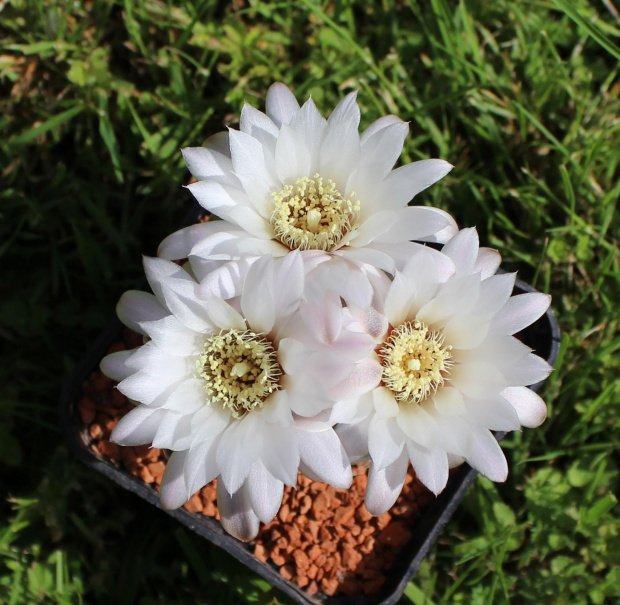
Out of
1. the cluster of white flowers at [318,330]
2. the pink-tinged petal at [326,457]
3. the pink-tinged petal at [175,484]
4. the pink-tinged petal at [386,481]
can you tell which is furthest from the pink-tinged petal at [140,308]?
the pink-tinged petal at [386,481]

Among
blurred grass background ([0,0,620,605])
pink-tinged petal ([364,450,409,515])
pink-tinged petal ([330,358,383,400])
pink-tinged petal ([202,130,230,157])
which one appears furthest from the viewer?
blurred grass background ([0,0,620,605])

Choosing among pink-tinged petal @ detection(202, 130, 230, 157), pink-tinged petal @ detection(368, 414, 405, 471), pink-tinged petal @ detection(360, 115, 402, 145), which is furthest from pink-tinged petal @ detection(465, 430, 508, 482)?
pink-tinged petal @ detection(202, 130, 230, 157)

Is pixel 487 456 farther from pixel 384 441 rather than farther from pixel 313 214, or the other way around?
pixel 313 214

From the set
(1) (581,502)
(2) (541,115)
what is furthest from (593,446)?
(2) (541,115)

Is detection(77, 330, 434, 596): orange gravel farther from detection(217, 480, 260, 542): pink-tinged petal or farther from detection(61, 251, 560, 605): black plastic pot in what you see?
detection(217, 480, 260, 542): pink-tinged petal

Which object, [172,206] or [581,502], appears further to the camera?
[172,206]

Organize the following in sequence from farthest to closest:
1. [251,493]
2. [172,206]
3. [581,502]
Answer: [172,206], [581,502], [251,493]

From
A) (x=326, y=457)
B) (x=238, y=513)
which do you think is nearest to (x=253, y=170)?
(x=326, y=457)

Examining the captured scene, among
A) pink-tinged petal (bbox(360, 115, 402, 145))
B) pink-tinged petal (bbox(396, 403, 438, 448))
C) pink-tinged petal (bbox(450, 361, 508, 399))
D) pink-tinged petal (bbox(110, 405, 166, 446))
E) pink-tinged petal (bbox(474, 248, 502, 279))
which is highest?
pink-tinged petal (bbox(360, 115, 402, 145))

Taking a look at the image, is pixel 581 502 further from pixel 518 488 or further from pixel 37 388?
pixel 37 388
